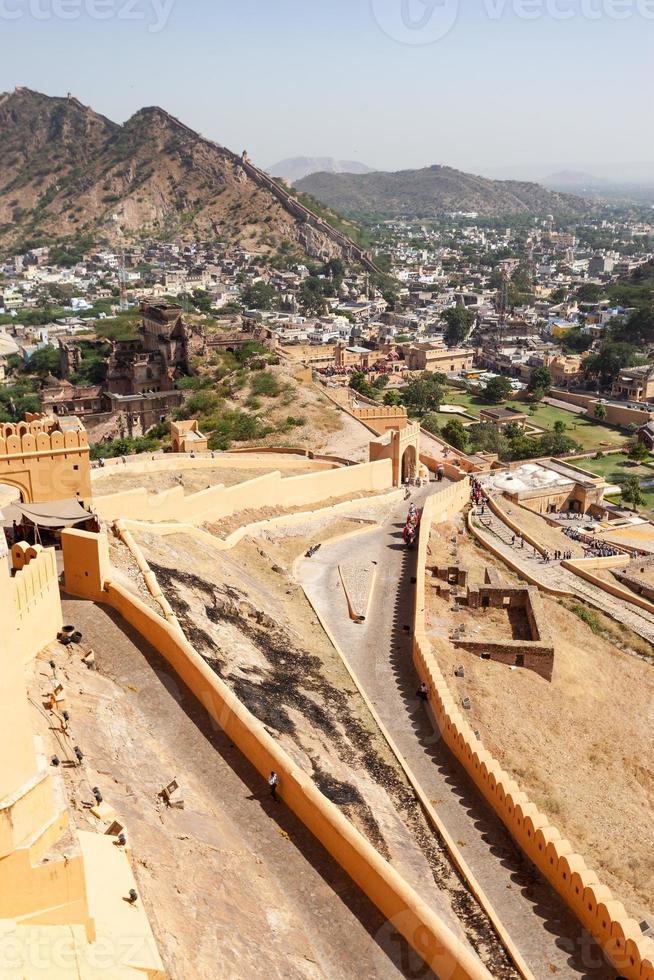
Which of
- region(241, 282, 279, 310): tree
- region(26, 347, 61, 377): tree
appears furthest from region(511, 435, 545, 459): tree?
region(241, 282, 279, 310): tree

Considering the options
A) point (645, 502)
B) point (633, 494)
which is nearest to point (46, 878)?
point (633, 494)

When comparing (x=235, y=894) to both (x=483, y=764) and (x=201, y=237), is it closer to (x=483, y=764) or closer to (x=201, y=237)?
(x=483, y=764)

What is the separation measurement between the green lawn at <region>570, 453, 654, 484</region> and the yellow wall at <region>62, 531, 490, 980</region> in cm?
3313

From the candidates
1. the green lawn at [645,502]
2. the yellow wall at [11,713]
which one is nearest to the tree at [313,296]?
the green lawn at [645,502]

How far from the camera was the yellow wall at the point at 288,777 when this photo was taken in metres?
7.82

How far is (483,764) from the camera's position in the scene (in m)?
11.9

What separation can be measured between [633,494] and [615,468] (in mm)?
7030

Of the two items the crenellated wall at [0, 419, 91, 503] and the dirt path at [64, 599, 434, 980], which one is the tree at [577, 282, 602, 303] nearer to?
the crenellated wall at [0, 419, 91, 503]

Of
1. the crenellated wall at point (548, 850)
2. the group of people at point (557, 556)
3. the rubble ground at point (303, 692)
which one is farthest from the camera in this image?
the group of people at point (557, 556)

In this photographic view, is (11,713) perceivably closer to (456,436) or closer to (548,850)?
(548,850)

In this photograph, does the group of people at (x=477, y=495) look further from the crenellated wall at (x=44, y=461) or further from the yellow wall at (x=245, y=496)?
the crenellated wall at (x=44, y=461)

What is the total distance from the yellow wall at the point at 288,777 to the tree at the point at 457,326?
64067 millimetres

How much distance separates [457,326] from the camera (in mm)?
73875

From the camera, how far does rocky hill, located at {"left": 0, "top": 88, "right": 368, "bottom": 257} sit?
11556 cm
